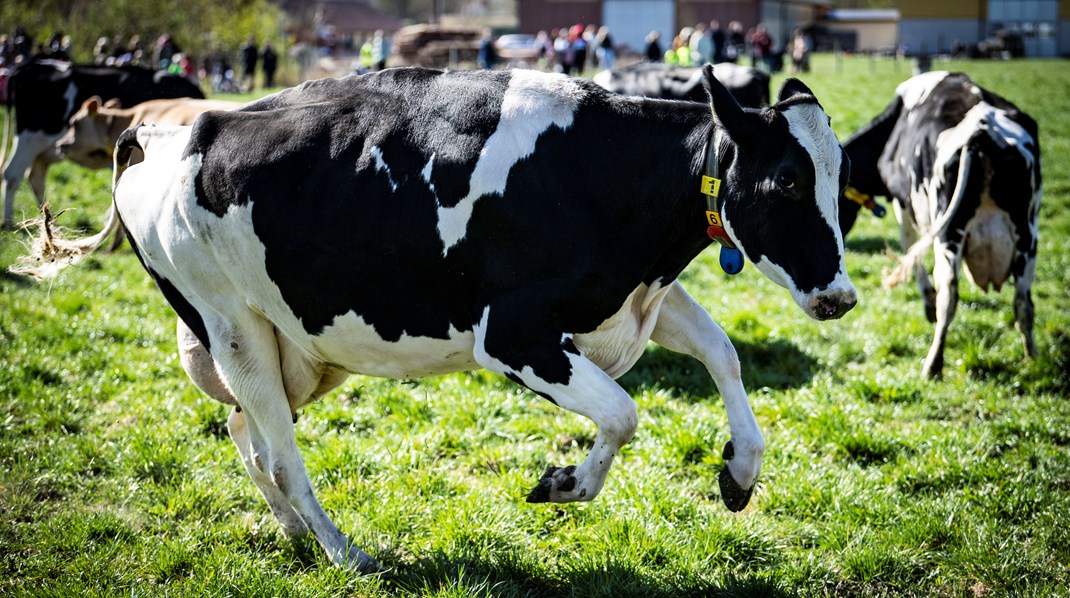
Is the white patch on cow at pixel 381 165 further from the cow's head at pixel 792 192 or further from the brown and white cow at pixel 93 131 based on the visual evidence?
the brown and white cow at pixel 93 131

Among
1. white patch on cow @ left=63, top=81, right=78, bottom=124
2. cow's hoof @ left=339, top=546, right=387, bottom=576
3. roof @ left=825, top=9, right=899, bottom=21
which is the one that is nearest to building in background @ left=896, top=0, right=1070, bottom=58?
roof @ left=825, top=9, right=899, bottom=21

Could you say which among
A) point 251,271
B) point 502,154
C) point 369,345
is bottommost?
point 369,345

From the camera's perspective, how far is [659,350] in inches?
269

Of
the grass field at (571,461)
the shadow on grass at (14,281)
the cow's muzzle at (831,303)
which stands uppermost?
the cow's muzzle at (831,303)

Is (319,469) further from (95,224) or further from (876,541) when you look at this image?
(95,224)

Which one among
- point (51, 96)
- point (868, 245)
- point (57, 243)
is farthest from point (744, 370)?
point (51, 96)

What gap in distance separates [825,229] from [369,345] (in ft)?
6.14

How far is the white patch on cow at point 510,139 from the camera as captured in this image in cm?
364

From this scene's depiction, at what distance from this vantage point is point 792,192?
11.0ft

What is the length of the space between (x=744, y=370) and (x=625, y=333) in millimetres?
2979

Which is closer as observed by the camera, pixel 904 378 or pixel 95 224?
pixel 904 378

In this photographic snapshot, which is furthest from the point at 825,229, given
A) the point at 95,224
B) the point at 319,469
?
the point at 95,224

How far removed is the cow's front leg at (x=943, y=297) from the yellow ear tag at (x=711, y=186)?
3.68 meters

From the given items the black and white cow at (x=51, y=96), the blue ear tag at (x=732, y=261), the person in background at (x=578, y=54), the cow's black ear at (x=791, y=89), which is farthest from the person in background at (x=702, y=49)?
the blue ear tag at (x=732, y=261)
